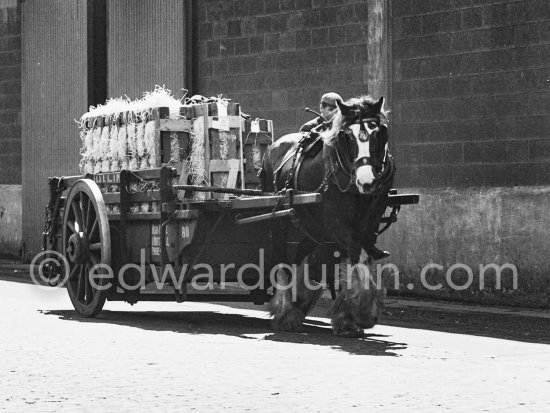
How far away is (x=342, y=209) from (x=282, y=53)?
7707 mm

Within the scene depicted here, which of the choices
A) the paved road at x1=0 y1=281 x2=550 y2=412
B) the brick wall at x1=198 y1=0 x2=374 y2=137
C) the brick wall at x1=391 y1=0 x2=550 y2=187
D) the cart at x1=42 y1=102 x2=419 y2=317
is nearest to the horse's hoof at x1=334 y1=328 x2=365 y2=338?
the paved road at x1=0 y1=281 x2=550 y2=412

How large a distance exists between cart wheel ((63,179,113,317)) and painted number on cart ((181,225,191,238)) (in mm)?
923

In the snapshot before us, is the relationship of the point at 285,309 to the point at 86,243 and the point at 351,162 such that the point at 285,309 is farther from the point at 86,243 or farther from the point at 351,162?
the point at 86,243

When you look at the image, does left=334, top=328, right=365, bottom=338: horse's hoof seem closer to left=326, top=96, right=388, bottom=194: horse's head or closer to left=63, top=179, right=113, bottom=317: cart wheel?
left=326, top=96, right=388, bottom=194: horse's head

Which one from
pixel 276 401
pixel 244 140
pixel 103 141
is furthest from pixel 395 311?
pixel 276 401

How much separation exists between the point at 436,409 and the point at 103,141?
25.1 ft

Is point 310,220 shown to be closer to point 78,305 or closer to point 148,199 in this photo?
point 148,199

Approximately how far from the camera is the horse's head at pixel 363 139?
1241cm

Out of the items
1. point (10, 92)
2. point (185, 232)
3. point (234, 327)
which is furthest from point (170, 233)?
point (10, 92)

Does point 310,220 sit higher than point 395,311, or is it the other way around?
point 310,220

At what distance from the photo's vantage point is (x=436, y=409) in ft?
27.9

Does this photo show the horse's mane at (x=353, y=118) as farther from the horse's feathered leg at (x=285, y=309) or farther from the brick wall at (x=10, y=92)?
the brick wall at (x=10, y=92)

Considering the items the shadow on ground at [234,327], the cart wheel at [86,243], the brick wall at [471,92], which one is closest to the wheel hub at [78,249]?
the cart wheel at [86,243]

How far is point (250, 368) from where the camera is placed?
34.4 ft
